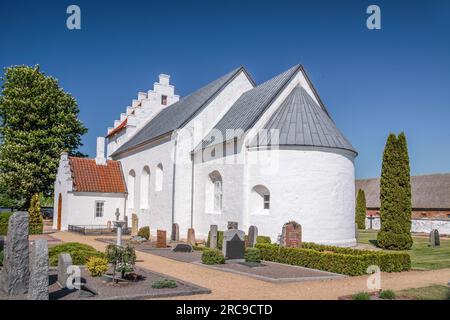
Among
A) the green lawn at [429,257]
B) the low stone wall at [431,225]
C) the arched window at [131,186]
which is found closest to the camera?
the green lawn at [429,257]

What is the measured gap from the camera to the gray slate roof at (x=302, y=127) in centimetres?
1872

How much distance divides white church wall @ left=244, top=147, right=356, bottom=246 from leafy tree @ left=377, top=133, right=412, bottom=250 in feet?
8.75

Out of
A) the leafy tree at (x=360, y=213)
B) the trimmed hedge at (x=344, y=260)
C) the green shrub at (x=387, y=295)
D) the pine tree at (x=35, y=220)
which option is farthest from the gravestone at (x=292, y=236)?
the leafy tree at (x=360, y=213)

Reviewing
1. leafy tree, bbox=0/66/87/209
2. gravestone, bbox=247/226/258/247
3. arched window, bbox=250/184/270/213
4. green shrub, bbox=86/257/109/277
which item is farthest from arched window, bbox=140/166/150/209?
green shrub, bbox=86/257/109/277

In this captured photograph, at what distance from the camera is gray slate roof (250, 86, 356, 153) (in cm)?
1872

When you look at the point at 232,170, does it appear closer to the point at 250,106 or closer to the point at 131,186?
the point at 250,106

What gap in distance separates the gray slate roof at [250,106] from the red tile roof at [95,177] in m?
10.1

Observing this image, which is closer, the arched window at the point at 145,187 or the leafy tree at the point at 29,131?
the arched window at the point at 145,187

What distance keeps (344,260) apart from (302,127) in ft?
26.9

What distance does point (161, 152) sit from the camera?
25.3 meters

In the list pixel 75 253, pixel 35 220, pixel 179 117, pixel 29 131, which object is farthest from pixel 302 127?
pixel 29 131

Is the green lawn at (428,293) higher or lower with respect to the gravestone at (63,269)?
lower

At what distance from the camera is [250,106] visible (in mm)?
22391

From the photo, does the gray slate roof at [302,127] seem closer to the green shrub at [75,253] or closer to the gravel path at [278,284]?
the gravel path at [278,284]
